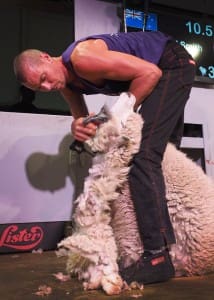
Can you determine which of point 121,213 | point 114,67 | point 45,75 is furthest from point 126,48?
point 121,213

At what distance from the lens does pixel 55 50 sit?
2174mm

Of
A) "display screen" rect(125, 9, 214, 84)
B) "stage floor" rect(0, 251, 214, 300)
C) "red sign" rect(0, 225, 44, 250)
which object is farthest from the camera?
"display screen" rect(125, 9, 214, 84)

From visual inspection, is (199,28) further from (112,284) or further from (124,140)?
(112,284)

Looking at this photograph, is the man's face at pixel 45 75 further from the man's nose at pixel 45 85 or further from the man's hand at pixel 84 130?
the man's hand at pixel 84 130

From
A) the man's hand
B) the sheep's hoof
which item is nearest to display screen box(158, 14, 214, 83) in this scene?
the man's hand

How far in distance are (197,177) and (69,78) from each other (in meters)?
0.54

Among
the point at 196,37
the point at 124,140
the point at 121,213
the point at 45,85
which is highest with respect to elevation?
the point at 196,37

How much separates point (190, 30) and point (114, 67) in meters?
1.22

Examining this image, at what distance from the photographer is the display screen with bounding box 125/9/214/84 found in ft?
7.31

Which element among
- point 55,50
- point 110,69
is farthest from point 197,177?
point 55,50

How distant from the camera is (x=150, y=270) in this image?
1.23 metres

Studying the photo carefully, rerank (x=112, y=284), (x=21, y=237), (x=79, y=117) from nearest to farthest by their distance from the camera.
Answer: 1. (x=112, y=284)
2. (x=79, y=117)
3. (x=21, y=237)

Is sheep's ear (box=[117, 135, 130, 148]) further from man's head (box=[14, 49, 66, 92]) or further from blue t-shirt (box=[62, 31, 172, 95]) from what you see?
man's head (box=[14, 49, 66, 92])

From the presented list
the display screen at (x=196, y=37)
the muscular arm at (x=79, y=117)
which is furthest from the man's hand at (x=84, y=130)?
the display screen at (x=196, y=37)
